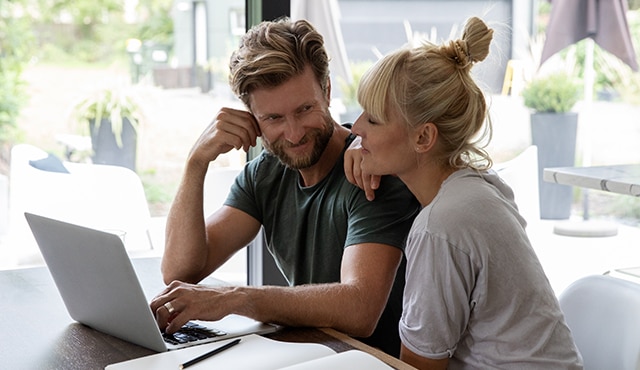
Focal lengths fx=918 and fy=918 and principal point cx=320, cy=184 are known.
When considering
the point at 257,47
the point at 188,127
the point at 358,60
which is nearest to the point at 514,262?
the point at 257,47

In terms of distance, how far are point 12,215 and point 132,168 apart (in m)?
0.40

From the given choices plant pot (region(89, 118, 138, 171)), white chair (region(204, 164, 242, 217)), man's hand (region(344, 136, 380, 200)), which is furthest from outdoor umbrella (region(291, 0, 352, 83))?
man's hand (region(344, 136, 380, 200))

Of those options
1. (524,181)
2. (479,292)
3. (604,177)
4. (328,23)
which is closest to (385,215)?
(479,292)

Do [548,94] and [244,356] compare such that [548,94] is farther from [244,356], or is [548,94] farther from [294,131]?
[244,356]

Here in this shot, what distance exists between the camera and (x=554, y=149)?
4.02m

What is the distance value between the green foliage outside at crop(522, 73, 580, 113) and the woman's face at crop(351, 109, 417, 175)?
2459 millimetres

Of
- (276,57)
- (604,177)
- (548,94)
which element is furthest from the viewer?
(548,94)

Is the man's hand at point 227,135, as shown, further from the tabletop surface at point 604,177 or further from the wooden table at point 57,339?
the tabletop surface at point 604,177

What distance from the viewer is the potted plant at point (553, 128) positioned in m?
3.99

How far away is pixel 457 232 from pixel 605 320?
0.40 m

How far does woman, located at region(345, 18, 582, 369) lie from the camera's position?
156 cm

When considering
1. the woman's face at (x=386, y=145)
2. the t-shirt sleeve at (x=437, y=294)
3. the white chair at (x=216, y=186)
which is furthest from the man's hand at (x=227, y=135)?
the white chair at (x=216, y=186)

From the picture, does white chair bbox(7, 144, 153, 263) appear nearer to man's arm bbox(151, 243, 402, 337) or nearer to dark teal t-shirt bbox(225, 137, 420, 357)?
dark teal t-shirt bbox(225, 137, 420, 357)

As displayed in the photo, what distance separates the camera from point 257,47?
2.00 metres
